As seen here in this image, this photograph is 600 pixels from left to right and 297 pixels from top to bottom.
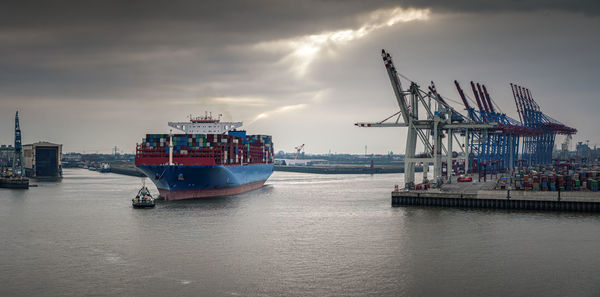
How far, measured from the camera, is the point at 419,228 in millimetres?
44000

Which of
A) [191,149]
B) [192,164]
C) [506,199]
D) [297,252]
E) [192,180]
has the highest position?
[191,149]

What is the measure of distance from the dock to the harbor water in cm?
246

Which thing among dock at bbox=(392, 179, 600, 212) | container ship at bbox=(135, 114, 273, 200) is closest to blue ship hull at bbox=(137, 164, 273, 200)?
Result: container ship at bbox=(135, 114, 273, 200)

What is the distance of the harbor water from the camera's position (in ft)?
89.8

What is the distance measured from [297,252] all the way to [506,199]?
2981 centimetres

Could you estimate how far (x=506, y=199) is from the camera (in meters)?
55.4

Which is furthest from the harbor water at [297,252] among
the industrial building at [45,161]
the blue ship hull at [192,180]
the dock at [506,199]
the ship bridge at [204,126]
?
the industrial building at [45,161]

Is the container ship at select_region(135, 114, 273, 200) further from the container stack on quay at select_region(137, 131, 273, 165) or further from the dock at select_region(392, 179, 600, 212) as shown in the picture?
the dock at select_region(392, 179, 600, 212)

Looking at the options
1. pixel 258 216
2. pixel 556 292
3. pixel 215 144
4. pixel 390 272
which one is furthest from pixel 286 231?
pixel 215 144

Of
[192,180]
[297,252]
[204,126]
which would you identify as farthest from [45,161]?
[297,252]

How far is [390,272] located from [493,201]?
97.7ft

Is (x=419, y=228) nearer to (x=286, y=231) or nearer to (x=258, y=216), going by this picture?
(x=286, y=231)

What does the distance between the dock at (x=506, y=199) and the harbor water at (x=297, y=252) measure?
2.46 m

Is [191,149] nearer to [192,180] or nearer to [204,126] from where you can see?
[192,180]
